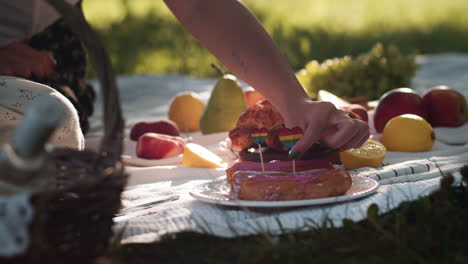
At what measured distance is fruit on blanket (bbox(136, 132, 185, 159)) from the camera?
2582 millimetres

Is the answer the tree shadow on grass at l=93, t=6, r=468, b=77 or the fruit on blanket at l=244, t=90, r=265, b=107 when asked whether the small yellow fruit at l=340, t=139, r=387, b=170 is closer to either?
the fruit on blanket at l=244, t=90, r=265, b=107

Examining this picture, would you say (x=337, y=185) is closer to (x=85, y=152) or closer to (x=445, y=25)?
(x=85, y=152)

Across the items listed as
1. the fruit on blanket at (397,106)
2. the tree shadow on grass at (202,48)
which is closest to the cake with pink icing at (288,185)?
the fruit on blanket at (397,106)

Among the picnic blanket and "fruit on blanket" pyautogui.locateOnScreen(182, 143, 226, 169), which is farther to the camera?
"fruit on blanket" pyautogui.locateOnScreen(182, 143, 226, 169)

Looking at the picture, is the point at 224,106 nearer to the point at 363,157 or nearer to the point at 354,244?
the point at 363,157

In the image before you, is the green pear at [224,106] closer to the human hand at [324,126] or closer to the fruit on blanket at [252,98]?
the fruit on blanket at [252,98]

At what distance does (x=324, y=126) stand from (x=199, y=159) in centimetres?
76

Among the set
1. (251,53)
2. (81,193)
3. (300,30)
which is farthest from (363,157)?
(300,30)

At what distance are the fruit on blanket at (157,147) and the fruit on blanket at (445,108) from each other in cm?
115

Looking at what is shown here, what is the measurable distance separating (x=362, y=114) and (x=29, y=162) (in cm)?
187

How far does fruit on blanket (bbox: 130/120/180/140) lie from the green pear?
0.16m

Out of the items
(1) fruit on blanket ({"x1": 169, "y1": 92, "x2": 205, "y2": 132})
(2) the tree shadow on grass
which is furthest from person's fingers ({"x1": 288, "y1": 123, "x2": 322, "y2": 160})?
(2) the tree shadow on grass

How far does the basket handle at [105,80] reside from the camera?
122 cm

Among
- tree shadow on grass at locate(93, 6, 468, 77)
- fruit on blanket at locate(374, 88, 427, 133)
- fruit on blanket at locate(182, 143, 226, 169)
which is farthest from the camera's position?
tree shadow on grass at locate(93, 6, 468, 77)
